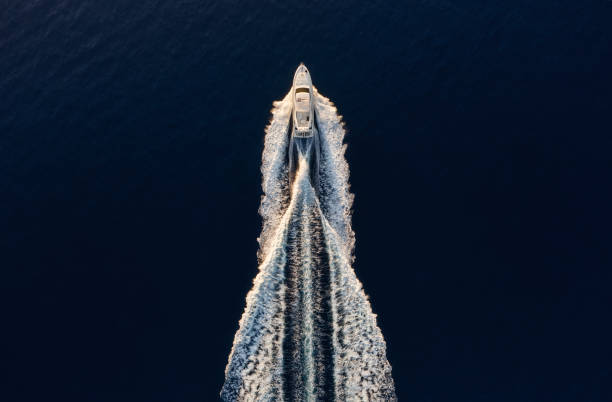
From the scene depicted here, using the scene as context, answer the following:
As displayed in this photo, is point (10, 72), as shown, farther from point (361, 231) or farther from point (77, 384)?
point (361, 231)

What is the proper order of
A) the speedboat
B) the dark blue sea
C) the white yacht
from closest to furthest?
the dark blue sea
the speedboat
the white yacht

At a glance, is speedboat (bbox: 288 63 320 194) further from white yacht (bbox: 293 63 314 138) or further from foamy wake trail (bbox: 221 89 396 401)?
foamy wake trail (bbox: 221 89 396 401)

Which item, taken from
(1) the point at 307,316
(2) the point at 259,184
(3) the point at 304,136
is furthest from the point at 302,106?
(1) the point at 307,316

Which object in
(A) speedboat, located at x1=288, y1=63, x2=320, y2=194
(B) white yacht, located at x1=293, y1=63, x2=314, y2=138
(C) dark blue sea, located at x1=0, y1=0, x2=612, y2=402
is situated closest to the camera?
(C) dark blue sea, located at x1=0, y1=0, x2=612, y2=402

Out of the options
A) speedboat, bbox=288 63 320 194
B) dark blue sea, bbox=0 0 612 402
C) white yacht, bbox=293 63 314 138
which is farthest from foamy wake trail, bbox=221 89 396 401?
white yacht, bbox=293 63 314 138

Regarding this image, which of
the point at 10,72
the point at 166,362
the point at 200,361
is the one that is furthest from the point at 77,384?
the point at 10,72

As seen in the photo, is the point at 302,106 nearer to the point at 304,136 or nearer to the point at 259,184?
the point at 304,136
